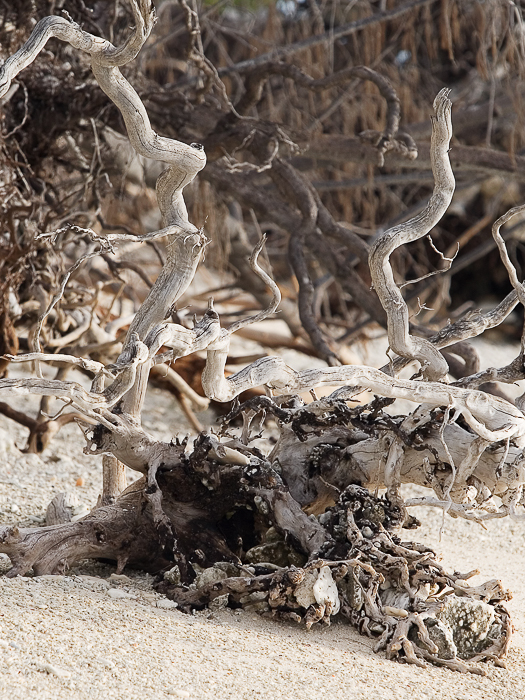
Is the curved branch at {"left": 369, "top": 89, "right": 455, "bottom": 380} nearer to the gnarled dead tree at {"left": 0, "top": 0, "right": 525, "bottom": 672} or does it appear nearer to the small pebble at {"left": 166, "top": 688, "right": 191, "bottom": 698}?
the gnarled dead tree at {"left": 0, "top": 0, "right": 525, "bottom": 672}

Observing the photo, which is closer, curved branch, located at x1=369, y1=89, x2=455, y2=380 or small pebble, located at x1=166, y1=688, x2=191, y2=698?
small pebble, located at x1=166, y1=688, x2=191, y2=698

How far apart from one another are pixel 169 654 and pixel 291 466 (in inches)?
37.3

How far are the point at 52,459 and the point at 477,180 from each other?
12.8 feet

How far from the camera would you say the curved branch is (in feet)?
7.27

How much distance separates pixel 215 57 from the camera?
7.20 meters

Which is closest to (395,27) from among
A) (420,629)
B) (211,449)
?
(211,449)

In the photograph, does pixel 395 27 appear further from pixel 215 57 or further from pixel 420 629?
pixel 420 629

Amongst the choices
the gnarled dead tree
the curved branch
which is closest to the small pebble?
the gnarled dead tree

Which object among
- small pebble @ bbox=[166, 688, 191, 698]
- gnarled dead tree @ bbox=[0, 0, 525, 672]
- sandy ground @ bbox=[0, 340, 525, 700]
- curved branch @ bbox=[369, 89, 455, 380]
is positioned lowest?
small pebble @ bbox=[166, 688, 191, 698]

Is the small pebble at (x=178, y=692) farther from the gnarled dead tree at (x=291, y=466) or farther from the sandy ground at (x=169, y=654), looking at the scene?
the gnarled dead tree at (x=291, y=466)

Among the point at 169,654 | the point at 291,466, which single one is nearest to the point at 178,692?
the point at 169,654

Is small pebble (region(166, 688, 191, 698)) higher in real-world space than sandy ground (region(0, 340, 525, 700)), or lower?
lower

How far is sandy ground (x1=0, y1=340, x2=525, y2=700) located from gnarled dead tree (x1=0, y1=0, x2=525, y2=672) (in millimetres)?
72

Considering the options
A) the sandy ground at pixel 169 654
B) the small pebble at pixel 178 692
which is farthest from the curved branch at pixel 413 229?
the small pebble at pixel 178 692
